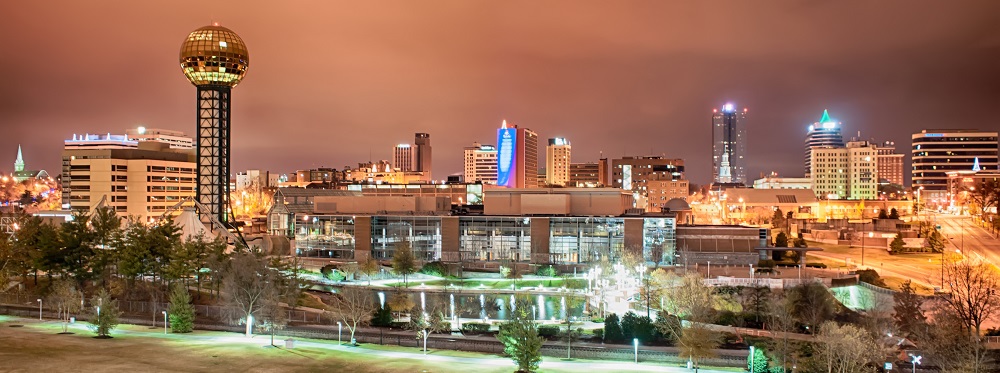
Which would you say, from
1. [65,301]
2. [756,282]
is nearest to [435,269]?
[756,282]

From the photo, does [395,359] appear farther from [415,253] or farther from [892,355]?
[415,253]

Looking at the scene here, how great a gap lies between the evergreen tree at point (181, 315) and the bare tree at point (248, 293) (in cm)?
263

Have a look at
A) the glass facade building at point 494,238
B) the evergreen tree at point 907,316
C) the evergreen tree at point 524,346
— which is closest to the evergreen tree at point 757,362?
the evergreen tree at point 524,346

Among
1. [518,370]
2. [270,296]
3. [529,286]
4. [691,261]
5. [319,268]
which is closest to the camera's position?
[518,370]

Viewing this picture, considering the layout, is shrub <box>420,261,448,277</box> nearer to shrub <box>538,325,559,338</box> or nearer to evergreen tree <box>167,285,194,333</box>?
shrub <box>538,325,559,338</box>

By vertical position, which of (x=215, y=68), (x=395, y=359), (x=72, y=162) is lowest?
(x=395, y=359)

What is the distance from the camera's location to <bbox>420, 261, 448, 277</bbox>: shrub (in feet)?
283

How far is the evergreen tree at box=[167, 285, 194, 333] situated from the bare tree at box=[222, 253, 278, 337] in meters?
2.63

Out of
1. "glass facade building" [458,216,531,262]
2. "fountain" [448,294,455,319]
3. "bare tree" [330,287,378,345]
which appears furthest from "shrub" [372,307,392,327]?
"glass facade building" [458,216,531,262]

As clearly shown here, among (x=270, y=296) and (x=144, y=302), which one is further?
A: (x=144, y=302)

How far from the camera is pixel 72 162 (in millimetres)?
144375

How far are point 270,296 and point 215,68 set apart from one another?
2927 inches

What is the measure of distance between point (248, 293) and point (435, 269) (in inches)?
1426

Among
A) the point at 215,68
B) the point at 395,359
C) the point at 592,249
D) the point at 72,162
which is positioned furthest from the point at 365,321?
the point at 72,162
